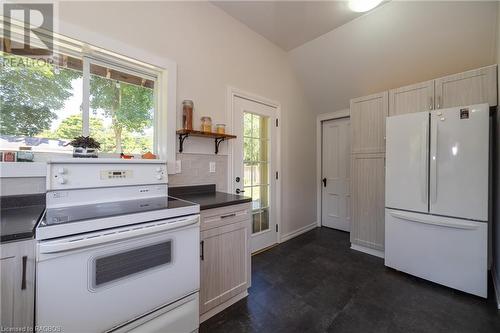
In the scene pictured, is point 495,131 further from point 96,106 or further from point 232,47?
point 96,106

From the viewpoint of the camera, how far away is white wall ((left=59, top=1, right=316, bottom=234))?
5.57 ft

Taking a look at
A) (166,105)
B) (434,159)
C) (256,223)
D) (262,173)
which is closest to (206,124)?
(166,105)

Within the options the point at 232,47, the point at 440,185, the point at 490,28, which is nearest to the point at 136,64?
the point at 232,47

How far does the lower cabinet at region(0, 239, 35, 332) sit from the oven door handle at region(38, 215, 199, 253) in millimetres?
74

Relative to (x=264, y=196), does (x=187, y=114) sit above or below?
above

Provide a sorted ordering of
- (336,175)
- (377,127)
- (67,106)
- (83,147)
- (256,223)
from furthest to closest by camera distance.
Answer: (336,175)
(256,223)
(377,127)
(67,106)
(83,147)

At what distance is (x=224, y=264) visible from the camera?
66.7 inches

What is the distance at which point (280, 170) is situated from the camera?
313 cm

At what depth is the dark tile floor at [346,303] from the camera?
Answer: 5.06ft

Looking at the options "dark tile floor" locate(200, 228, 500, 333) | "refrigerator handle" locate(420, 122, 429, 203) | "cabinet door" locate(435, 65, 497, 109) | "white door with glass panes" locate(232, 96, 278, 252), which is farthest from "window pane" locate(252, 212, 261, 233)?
"cabinet door" locate(435, 65, 497, 109)

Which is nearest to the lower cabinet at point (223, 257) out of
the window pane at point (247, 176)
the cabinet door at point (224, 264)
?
the cabinet door at point (224, 264)

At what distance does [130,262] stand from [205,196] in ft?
3.09

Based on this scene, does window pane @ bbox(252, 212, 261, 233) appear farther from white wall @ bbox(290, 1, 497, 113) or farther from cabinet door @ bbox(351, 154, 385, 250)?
white wall @ bbox(290, 1, 497, 113)

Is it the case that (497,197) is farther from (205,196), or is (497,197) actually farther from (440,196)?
(205,196)
